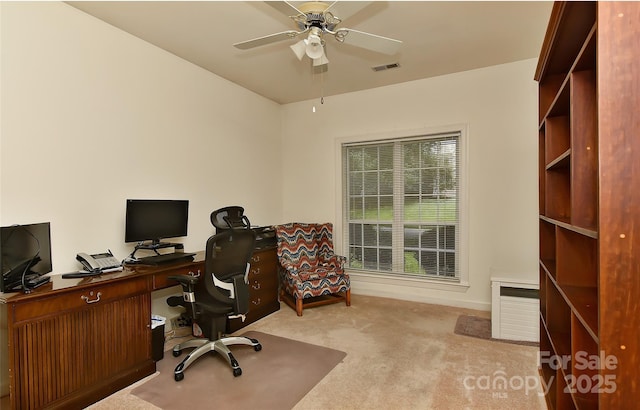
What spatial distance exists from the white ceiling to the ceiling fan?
34cm

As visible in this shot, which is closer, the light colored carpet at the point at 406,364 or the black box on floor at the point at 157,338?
the light colored carpet at the point at 406,364

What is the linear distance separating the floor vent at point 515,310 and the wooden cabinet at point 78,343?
119 inches

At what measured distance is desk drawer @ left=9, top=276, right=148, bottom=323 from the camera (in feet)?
6.32

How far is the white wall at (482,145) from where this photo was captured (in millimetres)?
3779

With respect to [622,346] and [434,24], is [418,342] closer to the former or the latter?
[622,346]

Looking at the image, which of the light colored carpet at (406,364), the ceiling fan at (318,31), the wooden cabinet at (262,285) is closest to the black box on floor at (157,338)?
the light colored carpet at (406,364)

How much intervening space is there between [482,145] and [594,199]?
2675mm

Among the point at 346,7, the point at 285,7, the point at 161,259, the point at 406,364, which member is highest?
the point at 346,7

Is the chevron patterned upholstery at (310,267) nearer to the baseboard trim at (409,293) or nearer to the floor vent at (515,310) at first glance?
the baseboard trim at (409,293)

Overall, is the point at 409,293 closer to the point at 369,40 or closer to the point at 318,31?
the point at 369,40

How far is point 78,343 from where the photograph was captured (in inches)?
85.3

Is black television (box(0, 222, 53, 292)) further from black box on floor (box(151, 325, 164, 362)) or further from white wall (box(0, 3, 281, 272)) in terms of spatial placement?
black box on floor (box(151, 325, 164, 362))

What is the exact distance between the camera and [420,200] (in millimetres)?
4434

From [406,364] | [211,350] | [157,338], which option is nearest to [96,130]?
[157,338]
